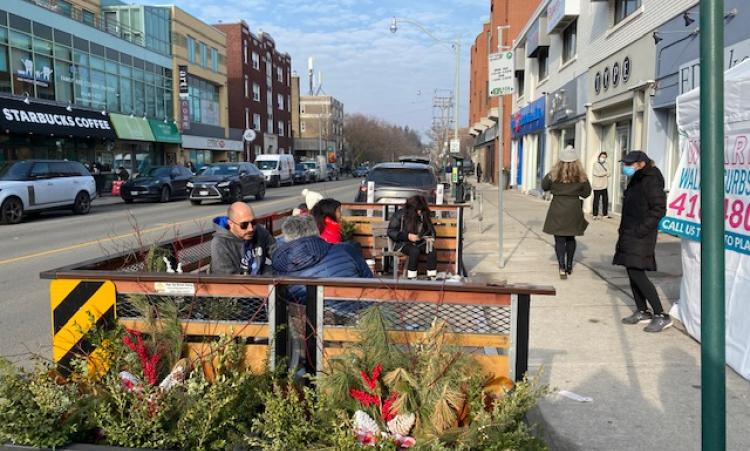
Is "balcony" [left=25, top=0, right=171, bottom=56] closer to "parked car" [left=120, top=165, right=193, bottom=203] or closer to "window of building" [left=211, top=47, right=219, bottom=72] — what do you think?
"window of building" [left=211, top=47, right=219, bottom=72]

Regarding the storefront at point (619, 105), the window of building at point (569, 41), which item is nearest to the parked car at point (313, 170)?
the window of building at point (569, 41)

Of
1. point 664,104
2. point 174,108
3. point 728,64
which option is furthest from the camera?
point 174,108

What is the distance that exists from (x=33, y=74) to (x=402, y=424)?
95.7ft

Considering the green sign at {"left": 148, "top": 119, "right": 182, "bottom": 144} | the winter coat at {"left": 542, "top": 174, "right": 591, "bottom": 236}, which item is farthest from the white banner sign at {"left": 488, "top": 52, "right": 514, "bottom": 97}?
the green sign at {"left": 148, "top": 119, "right": 182, "bottom": 144}

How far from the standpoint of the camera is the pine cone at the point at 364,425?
2490mm

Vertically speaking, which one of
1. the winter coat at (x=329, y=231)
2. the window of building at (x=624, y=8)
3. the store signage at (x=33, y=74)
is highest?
the store signage at (x=33, y=74)

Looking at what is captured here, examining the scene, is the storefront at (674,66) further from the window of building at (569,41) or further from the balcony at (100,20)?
the balcony at (100,20)

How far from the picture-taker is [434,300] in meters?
2.88

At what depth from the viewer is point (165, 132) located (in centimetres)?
3734

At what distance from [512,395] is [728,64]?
350 inches

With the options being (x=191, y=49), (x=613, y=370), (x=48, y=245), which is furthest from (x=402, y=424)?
(x=191, y=49)

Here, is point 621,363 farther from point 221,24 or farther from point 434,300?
point 221,24

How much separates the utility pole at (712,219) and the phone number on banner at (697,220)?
7.70ft

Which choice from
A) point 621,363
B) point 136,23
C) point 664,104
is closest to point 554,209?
point 621,363
